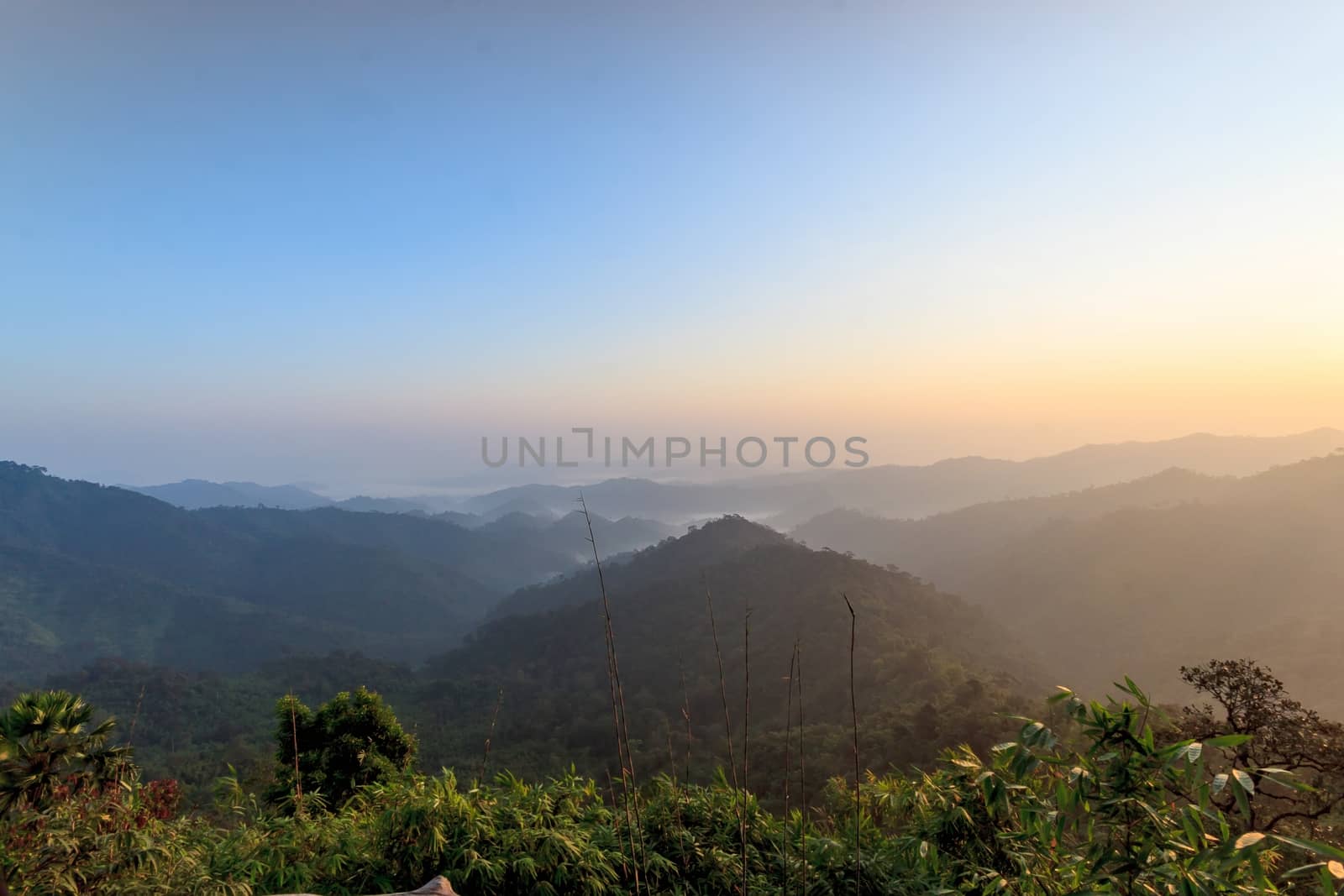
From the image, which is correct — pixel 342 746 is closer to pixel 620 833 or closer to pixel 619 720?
pixel 620 833

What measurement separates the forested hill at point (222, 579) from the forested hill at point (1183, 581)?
6353 cm

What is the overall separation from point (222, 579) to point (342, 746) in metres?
113

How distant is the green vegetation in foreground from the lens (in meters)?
2.36

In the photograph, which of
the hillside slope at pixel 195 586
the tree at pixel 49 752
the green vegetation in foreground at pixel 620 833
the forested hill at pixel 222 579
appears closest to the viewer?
the green vegetation in foreground at pixel 620 833

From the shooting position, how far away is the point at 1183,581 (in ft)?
151

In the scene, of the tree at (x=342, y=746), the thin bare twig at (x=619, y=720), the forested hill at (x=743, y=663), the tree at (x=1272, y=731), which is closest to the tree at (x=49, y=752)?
the thin bare twig at (x=619, y=720)

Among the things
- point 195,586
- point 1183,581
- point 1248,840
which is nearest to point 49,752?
point 1248,840

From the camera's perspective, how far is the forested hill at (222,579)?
7075 centimetres

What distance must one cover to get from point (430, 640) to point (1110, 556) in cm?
7424

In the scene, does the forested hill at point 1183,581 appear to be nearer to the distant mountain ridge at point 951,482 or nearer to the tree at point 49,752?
the tree at point 49,752

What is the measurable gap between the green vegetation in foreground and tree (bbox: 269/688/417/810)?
6526mm

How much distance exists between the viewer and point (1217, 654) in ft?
113

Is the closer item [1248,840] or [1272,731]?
[1248,840]

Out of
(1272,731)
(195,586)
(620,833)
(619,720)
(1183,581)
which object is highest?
(619,720)
